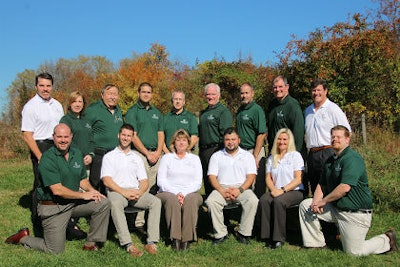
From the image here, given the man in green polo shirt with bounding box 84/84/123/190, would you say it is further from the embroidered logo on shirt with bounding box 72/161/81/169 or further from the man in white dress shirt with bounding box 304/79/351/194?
the man in white dress shirt with bounding box 304/79/351/194

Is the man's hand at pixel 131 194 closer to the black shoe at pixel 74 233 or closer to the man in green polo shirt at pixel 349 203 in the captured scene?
the black shoe at pixel 74 233

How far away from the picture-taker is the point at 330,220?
5.43 meters

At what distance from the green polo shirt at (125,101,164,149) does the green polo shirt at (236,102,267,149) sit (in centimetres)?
130

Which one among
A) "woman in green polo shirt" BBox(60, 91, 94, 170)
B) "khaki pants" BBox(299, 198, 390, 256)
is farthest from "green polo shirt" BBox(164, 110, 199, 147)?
"khaki pants" BBox(299, 198, 390, 256)

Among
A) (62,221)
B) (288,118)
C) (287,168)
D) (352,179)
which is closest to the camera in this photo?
(352,179)

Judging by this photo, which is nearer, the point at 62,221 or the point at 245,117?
the point at 62,221

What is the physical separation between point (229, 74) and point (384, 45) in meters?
7.25

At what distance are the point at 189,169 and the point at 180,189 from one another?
307 mm

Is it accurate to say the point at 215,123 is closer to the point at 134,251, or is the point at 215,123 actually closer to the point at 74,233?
the point at 134,251

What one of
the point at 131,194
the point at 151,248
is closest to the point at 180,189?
the point at 131,194

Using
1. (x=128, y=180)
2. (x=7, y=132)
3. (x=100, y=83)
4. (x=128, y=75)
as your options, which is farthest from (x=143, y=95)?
(x=100, y=83)

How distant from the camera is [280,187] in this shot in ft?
19.9

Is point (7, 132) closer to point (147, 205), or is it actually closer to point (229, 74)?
point (229, 74)

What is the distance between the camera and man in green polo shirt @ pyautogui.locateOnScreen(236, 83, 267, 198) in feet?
21.3
